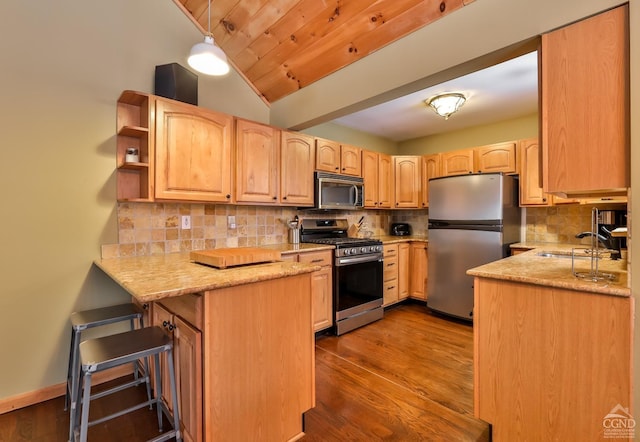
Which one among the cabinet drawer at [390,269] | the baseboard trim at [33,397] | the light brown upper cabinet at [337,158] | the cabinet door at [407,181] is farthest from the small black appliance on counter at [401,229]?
the baseboard trim at [33,397]

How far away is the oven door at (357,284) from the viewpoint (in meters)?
3.06

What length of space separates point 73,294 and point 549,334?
2.91m

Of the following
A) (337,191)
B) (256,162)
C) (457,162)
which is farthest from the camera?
(457,162)

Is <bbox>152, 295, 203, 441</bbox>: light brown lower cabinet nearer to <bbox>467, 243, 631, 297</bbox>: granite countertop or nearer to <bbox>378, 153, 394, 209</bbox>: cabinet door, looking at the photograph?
<bbox>467, 243, 631, 297</bbox>: granite countertop

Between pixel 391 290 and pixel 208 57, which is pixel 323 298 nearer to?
pixel 391 290

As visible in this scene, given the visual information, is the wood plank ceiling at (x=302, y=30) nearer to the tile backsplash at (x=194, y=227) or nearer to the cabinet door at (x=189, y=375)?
the tile backsplash at (x=194, y=227)

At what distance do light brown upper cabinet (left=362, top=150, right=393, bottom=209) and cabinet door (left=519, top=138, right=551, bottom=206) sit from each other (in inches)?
61.8

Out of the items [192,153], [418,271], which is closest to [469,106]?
[418,271]

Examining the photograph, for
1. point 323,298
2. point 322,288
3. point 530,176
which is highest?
point 530,176

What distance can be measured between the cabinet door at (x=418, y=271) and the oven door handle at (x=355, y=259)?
2.65 ft

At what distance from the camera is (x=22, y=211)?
188cm

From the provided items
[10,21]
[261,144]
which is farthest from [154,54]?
[261,144]

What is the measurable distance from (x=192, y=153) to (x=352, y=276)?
6.52 ft

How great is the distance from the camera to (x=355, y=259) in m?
3.20
